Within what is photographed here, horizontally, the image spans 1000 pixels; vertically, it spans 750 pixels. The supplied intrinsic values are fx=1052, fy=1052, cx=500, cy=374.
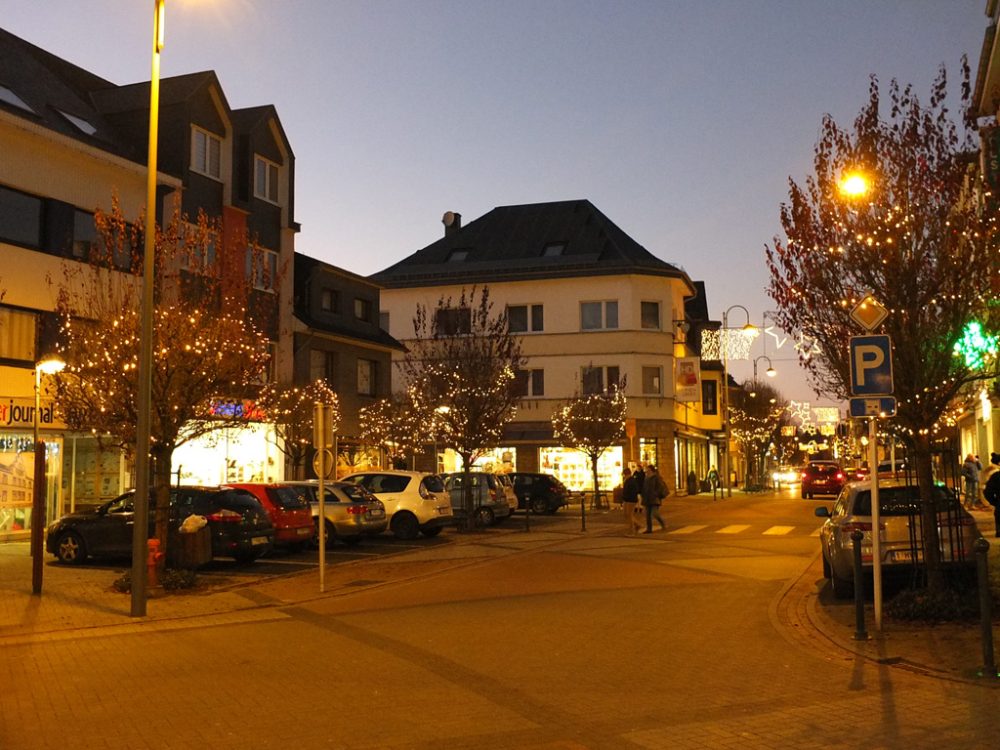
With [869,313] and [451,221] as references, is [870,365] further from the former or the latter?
[451,221]

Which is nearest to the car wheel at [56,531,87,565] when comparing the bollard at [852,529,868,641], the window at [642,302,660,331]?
the bollard at [852,529,868,641]

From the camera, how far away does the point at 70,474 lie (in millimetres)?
24484

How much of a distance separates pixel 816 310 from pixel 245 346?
27.6 ft

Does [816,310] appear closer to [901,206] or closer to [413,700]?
[901,206]

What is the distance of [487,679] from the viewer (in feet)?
28.9

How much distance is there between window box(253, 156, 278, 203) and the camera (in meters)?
32.1

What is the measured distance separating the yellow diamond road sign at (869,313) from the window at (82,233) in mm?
19003

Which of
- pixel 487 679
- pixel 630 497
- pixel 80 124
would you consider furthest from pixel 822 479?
pixel 487 679

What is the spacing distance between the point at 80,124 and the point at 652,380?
30.9 meters

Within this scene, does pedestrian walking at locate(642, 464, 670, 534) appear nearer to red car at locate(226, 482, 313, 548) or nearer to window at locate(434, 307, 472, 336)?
window at locate(434, 307, 472, 336)

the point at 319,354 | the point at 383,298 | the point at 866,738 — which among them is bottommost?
the point at 866,738

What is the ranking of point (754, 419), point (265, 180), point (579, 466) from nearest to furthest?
1. point (265, 180)
2. point (579, 466)
3. point (754, 419)

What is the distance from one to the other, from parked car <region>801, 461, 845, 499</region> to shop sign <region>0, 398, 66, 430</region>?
3225 cm

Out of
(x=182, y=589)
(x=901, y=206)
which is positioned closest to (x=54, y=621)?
(x=182, y=589)
